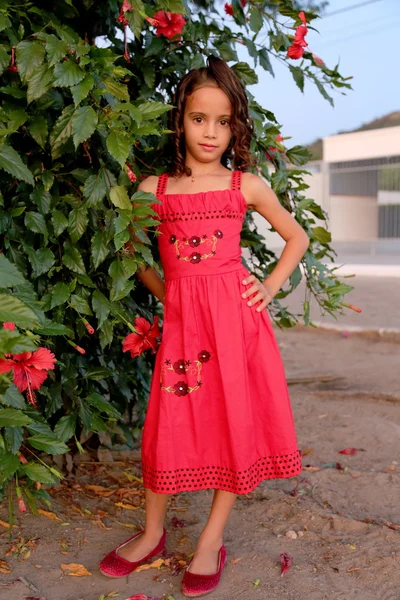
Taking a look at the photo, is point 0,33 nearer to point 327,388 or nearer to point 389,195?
point 327,388

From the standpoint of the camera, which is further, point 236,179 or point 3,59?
point 236,179

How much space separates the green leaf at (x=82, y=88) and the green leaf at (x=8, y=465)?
89 centimetres

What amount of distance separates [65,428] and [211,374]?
0.54m

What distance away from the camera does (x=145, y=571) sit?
83.4 inches

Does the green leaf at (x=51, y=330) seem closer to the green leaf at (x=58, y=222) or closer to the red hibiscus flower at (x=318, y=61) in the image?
the green leaf at (x=58, y=222)

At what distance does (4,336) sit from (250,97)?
1.56 metres

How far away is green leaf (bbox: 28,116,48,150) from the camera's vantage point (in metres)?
1.85

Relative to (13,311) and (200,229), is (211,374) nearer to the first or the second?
(200,229)

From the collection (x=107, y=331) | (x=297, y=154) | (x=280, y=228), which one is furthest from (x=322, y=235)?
(x=107, y=331)

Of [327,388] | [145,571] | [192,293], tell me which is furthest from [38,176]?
[327,388]

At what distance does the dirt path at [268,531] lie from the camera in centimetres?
202

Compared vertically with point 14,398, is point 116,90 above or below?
above

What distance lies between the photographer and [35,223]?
193 cm

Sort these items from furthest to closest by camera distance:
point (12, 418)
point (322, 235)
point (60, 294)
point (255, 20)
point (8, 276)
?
point (322, 235) < point (255, 20) < point (60, 294) < point (12, 418) < point (8, 276)
